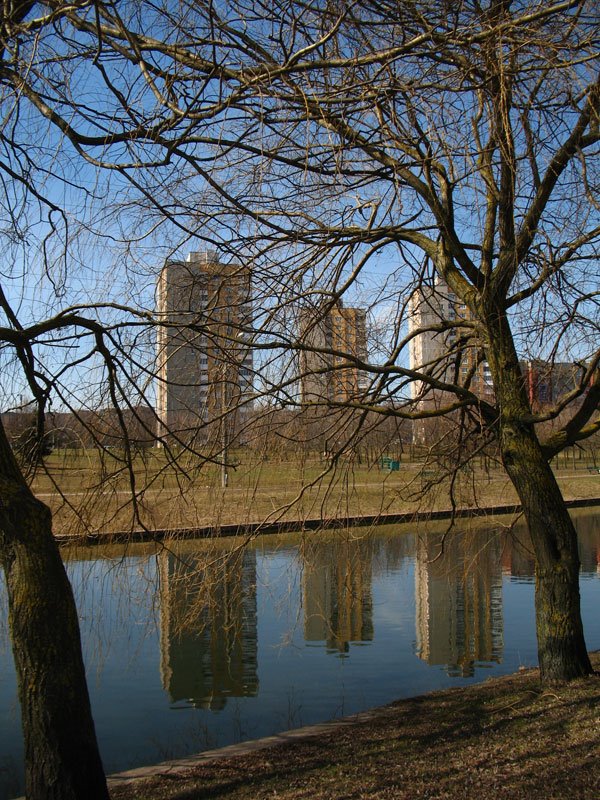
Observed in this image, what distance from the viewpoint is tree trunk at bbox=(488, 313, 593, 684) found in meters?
6.16

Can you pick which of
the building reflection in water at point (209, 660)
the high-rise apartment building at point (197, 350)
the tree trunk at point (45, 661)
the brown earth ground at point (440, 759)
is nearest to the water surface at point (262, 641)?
the building reflection in water at point (209, 660)

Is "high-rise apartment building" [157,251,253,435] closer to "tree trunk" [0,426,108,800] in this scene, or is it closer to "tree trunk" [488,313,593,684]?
"tree trunk" [0,426,108,800]

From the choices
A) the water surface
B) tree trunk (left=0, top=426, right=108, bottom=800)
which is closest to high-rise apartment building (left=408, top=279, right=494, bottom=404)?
the water surface

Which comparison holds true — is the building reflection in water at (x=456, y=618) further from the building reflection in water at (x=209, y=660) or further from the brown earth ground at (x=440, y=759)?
the brown earth ground at (x=440, y=759)

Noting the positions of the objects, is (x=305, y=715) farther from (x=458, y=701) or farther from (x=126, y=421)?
(x=126, y=421)

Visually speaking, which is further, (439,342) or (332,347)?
(439,342)

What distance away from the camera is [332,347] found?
6113 millimetres

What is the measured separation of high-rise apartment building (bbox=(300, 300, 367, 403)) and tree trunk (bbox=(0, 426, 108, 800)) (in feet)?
6.94

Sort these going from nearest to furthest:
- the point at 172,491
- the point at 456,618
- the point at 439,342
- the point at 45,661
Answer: the point at 45,661
the point at 172,491
the point at 439,342
the point at 456,618

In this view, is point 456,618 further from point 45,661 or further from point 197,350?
point 45,661

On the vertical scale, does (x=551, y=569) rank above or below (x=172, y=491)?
below

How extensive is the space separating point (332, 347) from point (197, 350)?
1.42 meters

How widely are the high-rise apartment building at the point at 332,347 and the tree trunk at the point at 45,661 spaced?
212 cm

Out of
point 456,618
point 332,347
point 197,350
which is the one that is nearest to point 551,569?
point 332,347
